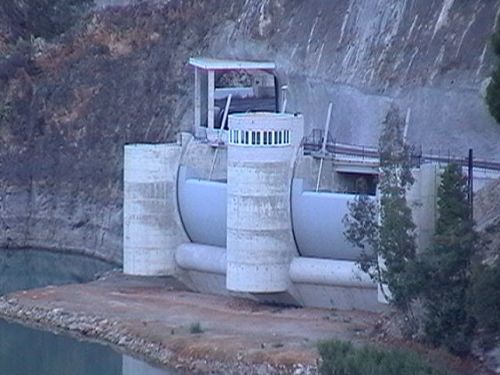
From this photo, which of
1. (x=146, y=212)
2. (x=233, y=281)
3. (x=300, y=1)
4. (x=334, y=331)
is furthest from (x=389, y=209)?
(x=300, y=1)

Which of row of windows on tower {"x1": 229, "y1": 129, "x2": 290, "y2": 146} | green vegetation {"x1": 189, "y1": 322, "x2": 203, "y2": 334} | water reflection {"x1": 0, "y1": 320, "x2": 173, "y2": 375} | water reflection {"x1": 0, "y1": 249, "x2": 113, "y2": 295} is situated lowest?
water reflection {"x1": 0, "y1": 320, "x2": 173, "y2": 375}

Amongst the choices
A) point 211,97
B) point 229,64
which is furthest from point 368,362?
point 229,64

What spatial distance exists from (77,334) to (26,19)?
34.1m

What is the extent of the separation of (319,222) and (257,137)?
3076mm

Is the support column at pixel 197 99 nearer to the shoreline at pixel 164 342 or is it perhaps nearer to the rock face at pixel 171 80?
the rock face at pixel 171 80

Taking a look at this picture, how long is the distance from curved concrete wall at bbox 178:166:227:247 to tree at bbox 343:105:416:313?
23.8ft

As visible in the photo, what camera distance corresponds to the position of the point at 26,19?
9756 cm

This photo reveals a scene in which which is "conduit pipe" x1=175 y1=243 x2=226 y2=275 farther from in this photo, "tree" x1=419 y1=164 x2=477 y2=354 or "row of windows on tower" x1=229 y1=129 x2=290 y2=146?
"tree" x1=419 y1=164 x2=477 y2=354

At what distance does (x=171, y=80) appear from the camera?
3386 inches

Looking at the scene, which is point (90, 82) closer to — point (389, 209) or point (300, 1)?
point (300, 1)

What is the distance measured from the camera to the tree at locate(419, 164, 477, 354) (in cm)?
5738

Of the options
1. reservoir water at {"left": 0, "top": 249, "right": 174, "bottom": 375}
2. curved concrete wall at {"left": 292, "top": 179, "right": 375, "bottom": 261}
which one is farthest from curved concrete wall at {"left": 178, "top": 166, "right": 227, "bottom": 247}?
reservoir water at {"left": 0, "top": 249, "right": 174, "bottom": 375}

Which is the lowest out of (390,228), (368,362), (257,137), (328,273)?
(368,362)

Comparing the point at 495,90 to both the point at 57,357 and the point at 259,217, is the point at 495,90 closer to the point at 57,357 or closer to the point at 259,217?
the point at 259,217
